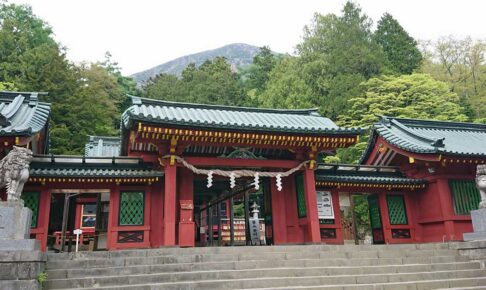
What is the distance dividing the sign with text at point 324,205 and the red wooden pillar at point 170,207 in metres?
5.72

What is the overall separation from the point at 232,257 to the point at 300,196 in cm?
506

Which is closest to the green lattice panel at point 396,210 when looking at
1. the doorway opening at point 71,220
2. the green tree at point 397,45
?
the doorway opening at point 71,220

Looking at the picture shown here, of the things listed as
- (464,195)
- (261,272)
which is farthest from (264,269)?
(464,195)

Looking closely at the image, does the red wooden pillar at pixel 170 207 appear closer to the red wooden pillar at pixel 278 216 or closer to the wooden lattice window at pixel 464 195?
the red wooden pillar at pixel 278 216

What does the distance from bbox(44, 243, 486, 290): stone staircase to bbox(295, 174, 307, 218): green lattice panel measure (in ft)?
9.97

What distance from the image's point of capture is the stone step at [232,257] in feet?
27.1

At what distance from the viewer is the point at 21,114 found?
12414 millimetres

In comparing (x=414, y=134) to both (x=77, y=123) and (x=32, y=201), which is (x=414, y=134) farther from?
(x=77, y=123)

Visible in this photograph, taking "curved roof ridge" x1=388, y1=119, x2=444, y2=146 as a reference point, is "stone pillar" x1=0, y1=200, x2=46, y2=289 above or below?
below

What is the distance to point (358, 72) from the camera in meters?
31.6

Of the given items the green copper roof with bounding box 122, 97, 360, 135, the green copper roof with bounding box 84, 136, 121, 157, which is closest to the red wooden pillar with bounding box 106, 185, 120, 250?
the green copper roof with bounding box 122, 97, 360, 135

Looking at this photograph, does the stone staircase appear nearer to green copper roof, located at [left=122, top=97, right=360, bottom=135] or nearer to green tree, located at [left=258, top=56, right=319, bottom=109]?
green copper roof, located at [left=122, top=97, right=360, bottom=135]

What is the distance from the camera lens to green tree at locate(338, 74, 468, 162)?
2520 centimetres

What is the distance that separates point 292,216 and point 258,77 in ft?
107
